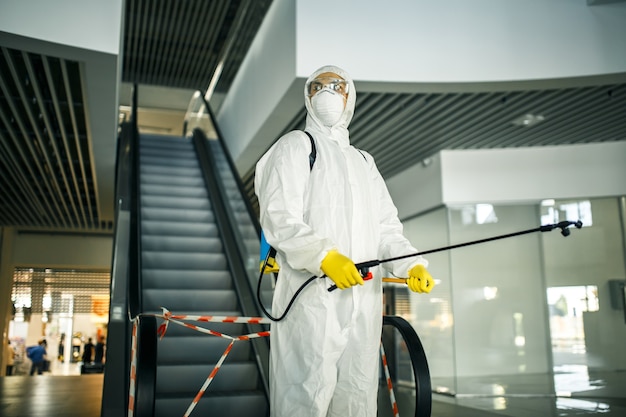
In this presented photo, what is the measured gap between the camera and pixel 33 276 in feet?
51.2

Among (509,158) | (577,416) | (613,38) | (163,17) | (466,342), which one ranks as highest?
(163,17)

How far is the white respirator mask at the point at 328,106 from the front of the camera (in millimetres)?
2488

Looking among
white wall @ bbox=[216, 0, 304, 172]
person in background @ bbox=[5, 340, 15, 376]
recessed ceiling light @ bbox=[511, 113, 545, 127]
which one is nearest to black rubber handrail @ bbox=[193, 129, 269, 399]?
white wall @ bbox=[216, 0, 304, 172]

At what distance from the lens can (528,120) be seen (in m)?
7.24

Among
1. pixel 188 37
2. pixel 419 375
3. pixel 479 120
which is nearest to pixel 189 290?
pixel 419 375

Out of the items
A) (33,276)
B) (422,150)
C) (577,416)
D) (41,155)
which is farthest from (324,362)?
(33,276)

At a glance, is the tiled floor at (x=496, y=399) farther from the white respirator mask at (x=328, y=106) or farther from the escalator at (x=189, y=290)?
the white respirator mask at (x=328, y=106)

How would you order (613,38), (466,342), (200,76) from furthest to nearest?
(200,76) → (466,342) → (613,38)

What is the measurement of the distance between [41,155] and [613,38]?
7.88m

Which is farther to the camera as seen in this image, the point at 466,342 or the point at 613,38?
the point at 466,342

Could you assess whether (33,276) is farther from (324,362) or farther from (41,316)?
(324,362)

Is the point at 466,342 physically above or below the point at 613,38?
below

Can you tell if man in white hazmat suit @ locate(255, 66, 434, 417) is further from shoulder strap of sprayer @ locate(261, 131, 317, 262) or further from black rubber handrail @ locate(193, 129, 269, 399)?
black rubber handrail @ locate(193, 129, 269, 399)

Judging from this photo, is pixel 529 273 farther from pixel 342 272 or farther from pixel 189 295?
pixel 342 272
